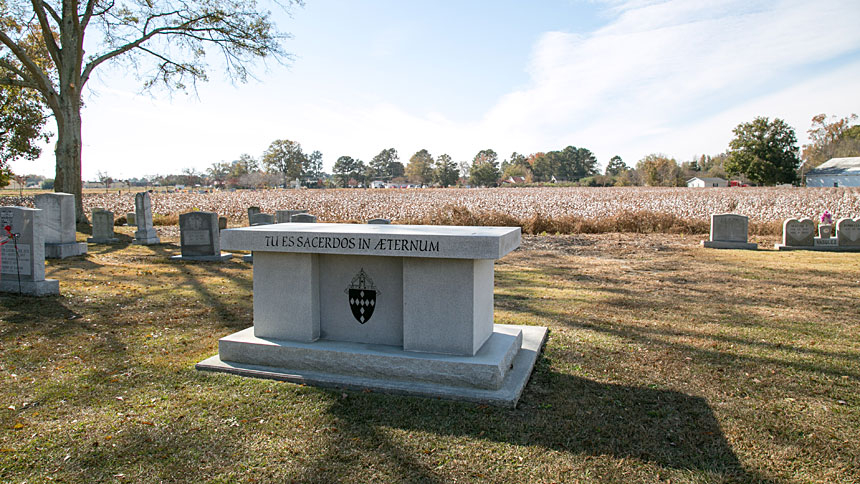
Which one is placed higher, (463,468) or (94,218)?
(94,218)

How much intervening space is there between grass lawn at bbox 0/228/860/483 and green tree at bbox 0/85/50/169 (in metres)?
31.8

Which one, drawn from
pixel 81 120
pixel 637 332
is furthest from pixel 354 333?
pixel 81 120

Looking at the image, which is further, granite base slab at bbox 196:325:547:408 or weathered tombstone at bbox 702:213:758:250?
weathered tombstone at bbox 702:213:758:250

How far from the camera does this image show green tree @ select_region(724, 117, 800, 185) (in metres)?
60.6

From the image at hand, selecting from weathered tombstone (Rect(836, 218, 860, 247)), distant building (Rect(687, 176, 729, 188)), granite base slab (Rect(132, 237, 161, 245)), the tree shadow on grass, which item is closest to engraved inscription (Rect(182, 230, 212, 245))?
granite base slab (Rect(132, 237, 161, 245))

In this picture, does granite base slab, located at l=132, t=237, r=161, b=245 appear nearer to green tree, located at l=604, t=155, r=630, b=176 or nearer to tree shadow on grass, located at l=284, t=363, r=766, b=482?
tree shadow on grass, located at l=284, t=363, r=766, b=482

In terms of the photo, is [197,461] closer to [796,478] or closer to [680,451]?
[680,451]

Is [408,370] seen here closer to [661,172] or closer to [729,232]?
[729,232]

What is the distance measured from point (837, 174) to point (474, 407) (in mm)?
92834

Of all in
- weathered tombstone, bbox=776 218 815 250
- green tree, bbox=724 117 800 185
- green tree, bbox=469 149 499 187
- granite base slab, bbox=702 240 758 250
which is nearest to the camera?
weathered tombstone, bbox=776 218 815 250

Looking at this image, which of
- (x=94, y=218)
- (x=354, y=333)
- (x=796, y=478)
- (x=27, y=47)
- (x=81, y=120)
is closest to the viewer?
(x=796, y=478)

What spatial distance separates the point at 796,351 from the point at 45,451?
6948 mm

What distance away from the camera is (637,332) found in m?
6.48

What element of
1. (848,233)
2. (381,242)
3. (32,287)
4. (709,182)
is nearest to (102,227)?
(32,287)
